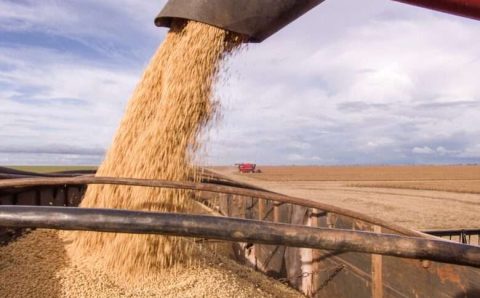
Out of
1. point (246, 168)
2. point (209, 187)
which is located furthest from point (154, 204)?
point (246, 168)

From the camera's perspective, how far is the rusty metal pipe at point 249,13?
7.82 ft

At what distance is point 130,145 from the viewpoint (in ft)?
12.3

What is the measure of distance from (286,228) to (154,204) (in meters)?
2.64

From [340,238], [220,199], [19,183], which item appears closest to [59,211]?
[340,238]

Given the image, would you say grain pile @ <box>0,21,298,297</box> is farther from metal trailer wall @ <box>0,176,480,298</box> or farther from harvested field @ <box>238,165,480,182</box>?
harvested field @ <box>238,165,480,182</box>

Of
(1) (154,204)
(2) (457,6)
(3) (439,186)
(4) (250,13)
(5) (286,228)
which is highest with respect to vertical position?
(4) (250,13)

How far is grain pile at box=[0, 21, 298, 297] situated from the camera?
313cm

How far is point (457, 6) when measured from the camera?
1.58 meters

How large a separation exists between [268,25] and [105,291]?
187cm

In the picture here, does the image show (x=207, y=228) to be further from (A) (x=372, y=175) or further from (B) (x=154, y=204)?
(A) (x=372, y=175)

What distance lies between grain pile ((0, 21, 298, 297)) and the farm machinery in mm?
339

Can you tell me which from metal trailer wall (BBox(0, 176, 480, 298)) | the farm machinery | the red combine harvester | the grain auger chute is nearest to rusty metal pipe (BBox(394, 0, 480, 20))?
the farm machinery

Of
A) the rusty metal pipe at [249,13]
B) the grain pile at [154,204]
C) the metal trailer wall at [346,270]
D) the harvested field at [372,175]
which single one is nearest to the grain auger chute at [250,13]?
the rusty metal pipe at [249,13]

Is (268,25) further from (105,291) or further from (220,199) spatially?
(220,199)
